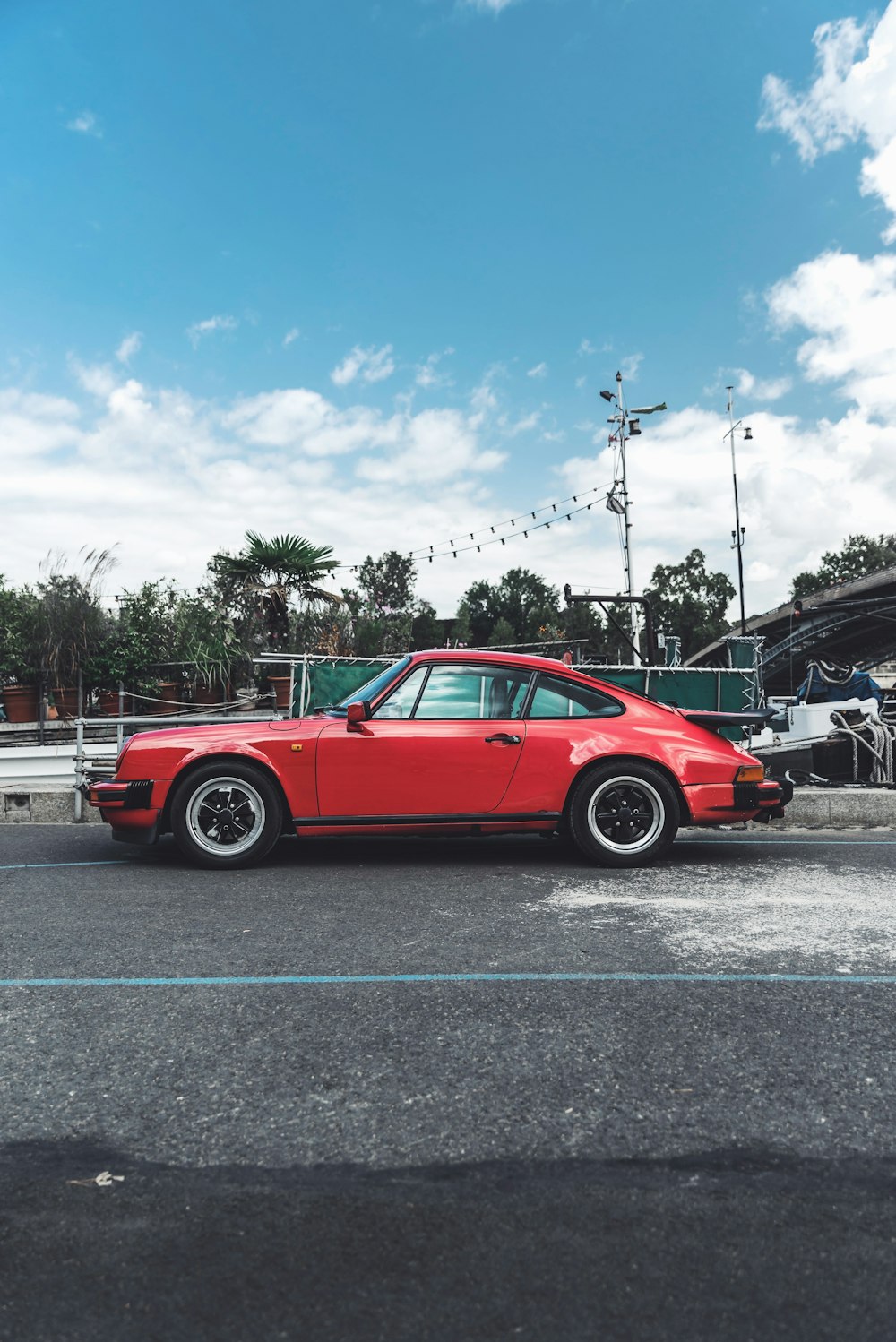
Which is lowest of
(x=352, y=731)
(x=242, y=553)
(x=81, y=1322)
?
(x=81, y=1322)

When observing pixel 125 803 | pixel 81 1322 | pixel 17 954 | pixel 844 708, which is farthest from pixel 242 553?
pixel 81 1322

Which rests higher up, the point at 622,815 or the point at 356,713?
the point at 356,713

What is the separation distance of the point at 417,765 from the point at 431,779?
0.13m

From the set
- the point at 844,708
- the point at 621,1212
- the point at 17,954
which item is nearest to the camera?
the point at 621,1212

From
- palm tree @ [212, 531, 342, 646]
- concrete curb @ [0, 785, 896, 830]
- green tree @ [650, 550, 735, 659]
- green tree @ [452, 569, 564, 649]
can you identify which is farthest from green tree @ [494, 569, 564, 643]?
concrete curb @ [0, 785, 896, 830]

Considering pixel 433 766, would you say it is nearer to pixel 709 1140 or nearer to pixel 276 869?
pixel 276 869

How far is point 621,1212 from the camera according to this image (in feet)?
6.63

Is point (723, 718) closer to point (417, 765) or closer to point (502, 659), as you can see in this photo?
point (502, 659)

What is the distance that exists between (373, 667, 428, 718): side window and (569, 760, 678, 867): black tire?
1191mm

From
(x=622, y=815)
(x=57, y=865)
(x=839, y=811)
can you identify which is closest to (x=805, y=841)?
(x=839, y=811)

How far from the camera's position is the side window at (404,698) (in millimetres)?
6254

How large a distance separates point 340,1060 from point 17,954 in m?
1.86

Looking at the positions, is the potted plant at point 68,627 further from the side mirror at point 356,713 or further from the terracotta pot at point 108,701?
the side mirror at point 356,713

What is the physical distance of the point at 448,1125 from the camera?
2420 millimetres
